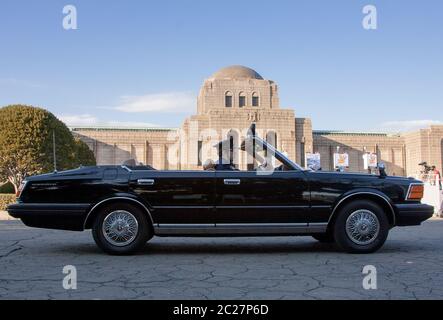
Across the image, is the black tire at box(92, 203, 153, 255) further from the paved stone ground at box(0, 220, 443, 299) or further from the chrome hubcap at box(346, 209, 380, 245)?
the chrome hubcap at box(346, 209, 380, 245)

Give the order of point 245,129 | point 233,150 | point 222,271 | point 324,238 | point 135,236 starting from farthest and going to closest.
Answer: point 245,129 < point 324,238 < point 233,150 < point 135,236 < point 222,271

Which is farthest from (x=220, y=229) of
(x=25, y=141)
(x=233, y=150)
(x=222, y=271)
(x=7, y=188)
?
(x=7, y=188)

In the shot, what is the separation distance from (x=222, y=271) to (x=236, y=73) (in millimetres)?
78190

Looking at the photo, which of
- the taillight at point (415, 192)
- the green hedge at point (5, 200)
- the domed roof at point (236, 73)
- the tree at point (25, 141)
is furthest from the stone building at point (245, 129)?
the taillight at point (415, 192)

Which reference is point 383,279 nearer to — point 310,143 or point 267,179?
point 267,179

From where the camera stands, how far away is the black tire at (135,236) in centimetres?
652

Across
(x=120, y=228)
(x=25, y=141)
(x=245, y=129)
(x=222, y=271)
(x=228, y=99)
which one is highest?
(x=228, y=99)

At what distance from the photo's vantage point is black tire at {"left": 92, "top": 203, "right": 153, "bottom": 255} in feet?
21.4

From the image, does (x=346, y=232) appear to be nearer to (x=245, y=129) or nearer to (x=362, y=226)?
(x=362, y=226)

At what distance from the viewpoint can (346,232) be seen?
6.73m

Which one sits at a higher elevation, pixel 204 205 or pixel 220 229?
pixel 204 205

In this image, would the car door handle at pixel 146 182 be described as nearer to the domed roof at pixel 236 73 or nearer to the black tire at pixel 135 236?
the black tire at pixel 135 236
